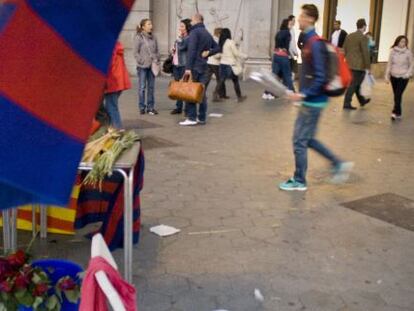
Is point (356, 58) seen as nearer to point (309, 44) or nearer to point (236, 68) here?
point (236, 68)

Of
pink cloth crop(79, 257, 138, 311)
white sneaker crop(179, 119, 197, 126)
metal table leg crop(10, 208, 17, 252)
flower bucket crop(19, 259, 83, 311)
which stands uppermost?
pink cloth crop(79, 257, 138, 311)

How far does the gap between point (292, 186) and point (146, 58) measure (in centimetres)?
531

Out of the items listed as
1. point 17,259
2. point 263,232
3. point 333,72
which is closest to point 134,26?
point 333,72

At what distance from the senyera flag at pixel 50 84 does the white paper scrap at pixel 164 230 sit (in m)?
3.44

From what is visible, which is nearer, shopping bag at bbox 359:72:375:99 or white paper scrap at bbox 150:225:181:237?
white paper scrap at bbox 150:225:181:237

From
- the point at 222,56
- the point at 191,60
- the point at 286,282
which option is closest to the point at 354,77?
the point at 222,56

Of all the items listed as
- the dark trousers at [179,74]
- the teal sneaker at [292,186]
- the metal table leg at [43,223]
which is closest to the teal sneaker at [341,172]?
the teal sneaker at [292,186]

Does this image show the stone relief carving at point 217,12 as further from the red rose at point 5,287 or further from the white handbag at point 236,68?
the red rose at point 5,287

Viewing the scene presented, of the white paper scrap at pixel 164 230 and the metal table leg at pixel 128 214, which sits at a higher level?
the metal table leg at pixel 128 214

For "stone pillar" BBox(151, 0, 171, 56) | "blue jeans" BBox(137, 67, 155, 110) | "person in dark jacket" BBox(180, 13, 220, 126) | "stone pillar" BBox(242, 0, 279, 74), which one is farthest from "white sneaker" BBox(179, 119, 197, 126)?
"stone pillar" BBox(151, 0, 171, 56)

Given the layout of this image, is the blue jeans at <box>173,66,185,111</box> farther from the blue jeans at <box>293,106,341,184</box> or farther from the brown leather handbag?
the blue jeans at <box>293,106,341,184</box>

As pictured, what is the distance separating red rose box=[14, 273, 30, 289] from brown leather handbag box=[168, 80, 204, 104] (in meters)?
7.12

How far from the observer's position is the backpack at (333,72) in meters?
5.63

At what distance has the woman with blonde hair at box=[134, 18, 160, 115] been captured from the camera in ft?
35.1
